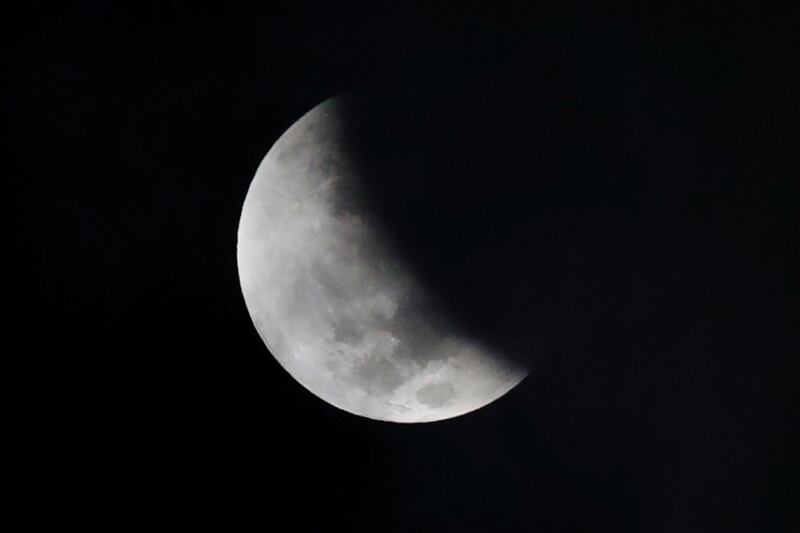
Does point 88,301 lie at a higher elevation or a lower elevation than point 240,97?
lower

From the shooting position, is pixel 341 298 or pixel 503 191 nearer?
pixel 503 191

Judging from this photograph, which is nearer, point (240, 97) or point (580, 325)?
point (580, 325)

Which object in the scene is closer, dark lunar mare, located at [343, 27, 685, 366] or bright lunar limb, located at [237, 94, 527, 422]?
dark lunar mare, located at [343, 27, 685, 366]

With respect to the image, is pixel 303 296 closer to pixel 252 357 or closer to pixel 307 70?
pixel 252 357

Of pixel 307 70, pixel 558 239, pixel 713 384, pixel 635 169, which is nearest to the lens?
pixel 558 239

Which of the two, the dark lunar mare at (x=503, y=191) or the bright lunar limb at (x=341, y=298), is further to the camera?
the bright lunar limb at (x=341, y=298)

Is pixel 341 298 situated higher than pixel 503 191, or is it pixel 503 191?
pixel 503 191

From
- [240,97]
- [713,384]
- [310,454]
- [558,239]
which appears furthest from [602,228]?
[240,97]

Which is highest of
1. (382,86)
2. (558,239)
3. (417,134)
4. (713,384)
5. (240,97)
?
(240,97)
